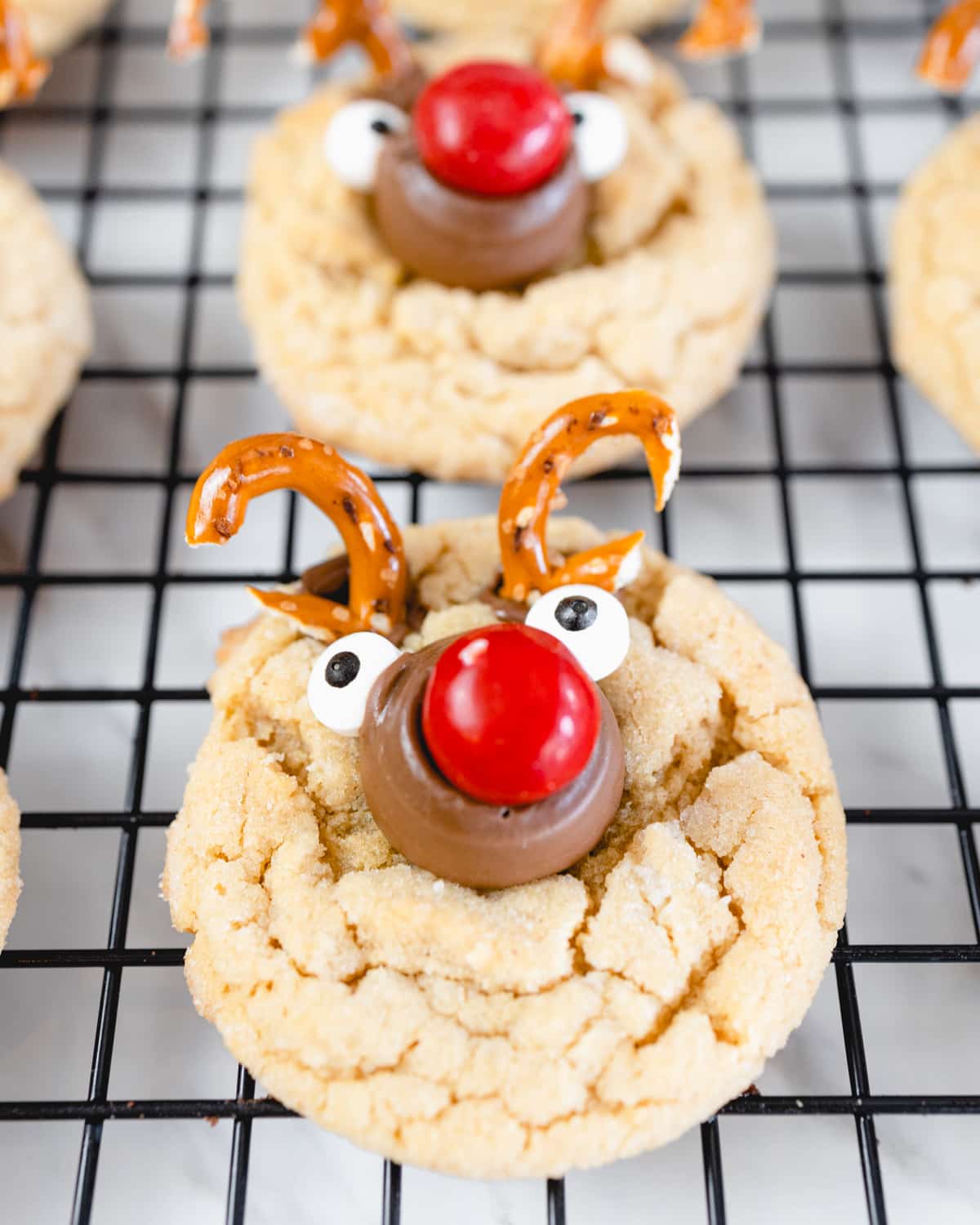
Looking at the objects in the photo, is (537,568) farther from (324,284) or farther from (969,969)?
(969,969)

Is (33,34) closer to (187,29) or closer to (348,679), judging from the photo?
(187,29)

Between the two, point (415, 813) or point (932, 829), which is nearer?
point (415, 813)

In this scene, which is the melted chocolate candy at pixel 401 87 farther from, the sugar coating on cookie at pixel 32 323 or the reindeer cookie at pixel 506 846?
the reindeer cookie at pixel 506 846

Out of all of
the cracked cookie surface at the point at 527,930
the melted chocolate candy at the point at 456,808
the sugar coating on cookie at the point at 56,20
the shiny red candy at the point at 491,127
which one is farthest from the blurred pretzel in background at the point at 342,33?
the melted chocolate candy at the point at 456,808

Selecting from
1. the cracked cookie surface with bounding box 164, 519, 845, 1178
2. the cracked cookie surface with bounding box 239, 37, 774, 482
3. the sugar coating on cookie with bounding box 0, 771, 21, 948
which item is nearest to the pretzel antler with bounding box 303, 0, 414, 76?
the cracked cookie surface with bounding box 239, 37, 774, 482

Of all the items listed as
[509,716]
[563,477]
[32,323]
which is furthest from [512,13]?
[509,716]

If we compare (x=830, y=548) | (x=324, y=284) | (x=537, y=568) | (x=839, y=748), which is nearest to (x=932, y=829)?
(x=839, y=748)
